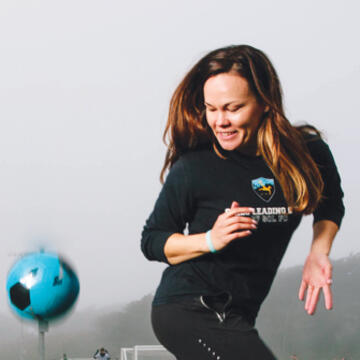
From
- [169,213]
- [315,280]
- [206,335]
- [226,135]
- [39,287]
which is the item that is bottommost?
[39,287]

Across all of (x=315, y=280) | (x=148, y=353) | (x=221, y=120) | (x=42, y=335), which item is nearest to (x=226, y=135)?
(x=221, y=120)

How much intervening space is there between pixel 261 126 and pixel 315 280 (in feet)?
2.26

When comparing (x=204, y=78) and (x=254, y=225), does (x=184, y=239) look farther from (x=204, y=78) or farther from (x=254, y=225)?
(x=204, y=78)

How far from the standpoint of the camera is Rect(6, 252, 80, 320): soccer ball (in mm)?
4707

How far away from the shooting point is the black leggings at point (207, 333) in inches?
102

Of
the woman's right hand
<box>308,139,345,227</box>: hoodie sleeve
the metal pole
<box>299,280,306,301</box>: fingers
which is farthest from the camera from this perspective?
the metal pole

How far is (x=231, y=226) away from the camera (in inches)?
100.0

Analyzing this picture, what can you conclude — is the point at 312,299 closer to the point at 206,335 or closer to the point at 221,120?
the point at 206,335

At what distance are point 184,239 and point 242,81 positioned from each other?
0.68m

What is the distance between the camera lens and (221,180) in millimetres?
2781

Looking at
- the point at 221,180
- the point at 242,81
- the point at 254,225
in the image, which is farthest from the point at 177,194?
the point at 242,81

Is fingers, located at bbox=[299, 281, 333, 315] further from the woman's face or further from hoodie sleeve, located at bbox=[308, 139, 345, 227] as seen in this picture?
the woman's face

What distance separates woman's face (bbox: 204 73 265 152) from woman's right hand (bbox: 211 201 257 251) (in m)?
0.32

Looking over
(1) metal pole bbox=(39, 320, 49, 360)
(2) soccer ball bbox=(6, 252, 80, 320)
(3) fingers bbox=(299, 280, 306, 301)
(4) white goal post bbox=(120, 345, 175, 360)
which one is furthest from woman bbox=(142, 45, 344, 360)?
(4) white goal post bbox=(120, 345, 175, 360)
